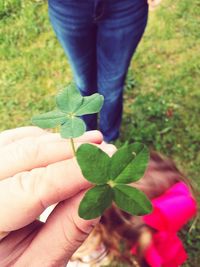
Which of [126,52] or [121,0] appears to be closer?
[121,0]

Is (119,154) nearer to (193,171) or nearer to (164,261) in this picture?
(164,261)

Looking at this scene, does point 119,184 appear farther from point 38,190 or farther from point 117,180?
point 38,190

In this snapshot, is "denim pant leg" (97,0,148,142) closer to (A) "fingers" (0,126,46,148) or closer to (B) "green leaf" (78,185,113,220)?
(A) "fingers" (0,126,46,148)

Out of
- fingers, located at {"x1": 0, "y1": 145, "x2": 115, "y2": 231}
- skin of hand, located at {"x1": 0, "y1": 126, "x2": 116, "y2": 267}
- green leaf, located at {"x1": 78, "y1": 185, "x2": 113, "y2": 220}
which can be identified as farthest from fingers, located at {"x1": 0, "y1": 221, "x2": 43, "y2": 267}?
green leaf, located at {"x1": 78, "y1": 185, "x2": 113, "y2": 220}

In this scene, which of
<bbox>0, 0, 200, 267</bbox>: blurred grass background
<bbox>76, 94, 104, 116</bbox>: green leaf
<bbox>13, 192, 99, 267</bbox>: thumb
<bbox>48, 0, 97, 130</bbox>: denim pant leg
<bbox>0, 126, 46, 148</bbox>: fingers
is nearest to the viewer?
<bbox>76, 94, 104, 116</bbox>: green leaf

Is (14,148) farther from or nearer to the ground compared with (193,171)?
farther from the ground

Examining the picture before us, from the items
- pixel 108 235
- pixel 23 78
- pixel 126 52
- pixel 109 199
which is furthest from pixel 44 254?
Answer: pixel 23 78

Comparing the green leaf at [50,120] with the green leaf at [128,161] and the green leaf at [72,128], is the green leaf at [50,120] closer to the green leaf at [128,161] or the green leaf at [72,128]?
the green leaf at [72,128]
